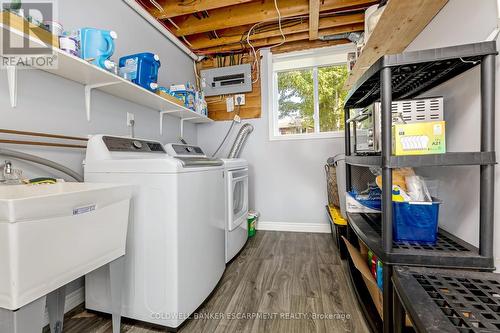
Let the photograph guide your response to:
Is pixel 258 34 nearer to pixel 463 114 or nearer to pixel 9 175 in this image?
pixel 463 114

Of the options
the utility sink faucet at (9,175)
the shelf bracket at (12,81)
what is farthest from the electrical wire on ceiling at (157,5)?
the utility sink faucet at (9,175)

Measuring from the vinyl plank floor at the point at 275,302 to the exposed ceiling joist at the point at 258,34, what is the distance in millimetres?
2404

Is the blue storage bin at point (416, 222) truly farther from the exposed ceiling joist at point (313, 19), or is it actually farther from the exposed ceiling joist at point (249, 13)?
the exposed ceiling joist at point (249, 13)

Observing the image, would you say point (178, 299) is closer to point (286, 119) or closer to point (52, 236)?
point (52, 236)

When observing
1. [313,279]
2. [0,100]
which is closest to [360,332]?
[313,279]

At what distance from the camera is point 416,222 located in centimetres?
100

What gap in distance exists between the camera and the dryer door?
1.86m

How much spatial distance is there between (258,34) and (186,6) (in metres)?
0.88

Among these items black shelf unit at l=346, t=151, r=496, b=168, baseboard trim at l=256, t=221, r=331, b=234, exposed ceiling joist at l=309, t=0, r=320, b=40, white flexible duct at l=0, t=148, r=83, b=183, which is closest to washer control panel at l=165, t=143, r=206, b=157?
white flexible duct at l=0, t=148, r=83, b=183

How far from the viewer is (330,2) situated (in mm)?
2119

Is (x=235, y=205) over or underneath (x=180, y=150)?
underneath

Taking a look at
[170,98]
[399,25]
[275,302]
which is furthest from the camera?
[170,98]
